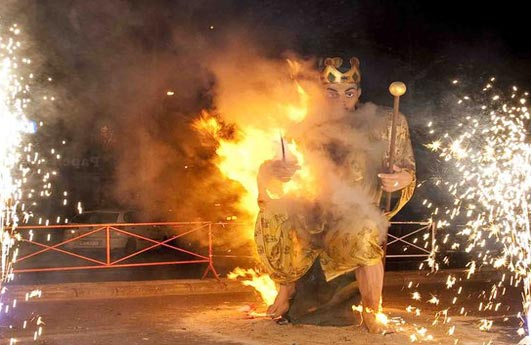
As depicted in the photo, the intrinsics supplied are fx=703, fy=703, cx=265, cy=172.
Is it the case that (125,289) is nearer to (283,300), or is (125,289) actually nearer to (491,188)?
(283,300)

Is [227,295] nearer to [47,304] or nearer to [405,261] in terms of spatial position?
[47,304]

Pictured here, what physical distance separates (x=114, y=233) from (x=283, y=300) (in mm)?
9153

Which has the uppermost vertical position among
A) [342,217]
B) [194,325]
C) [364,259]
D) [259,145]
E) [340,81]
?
[340,81]

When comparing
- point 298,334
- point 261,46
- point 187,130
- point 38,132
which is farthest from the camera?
point 38,132

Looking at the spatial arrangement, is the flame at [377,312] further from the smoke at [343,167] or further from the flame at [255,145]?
the flame at [255,145]

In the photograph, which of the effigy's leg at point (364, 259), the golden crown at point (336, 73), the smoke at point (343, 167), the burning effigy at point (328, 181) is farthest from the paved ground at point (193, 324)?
Answer: the golden crown at point (336, 73)

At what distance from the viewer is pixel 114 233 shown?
54.3 ft

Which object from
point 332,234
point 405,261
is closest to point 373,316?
point 332,234

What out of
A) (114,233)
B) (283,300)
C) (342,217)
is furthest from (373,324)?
(114,233)

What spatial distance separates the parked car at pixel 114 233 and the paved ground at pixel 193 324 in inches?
187

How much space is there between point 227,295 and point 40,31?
5093mm

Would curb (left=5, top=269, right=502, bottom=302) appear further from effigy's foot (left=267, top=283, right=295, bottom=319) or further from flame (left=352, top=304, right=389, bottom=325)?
flame (left=352, top=304, right=389, bottom=325)

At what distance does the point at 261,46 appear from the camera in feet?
30.9

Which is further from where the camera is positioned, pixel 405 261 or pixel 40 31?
pixel 405 261
